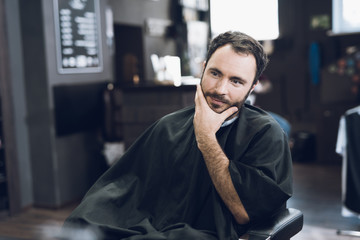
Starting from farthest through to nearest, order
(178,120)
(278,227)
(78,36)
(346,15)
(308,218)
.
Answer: (346,15)
(78,36)
(308,218)
(178,120)
(278,227)

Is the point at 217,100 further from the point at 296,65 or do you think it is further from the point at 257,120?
the point at 296,65

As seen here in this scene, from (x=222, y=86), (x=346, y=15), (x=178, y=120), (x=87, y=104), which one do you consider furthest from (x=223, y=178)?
(x=346, y=15)

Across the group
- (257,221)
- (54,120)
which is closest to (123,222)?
(257,221)

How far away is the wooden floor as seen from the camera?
3357mm

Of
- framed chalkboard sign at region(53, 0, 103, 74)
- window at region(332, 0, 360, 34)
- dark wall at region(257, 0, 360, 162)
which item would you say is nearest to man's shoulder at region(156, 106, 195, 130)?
framed chalkboard sign at region(53, 0, 103, 74)

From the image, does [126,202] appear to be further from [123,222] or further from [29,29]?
[29,29]

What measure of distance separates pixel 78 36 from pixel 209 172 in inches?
117

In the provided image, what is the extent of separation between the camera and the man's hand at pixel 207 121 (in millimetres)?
1550

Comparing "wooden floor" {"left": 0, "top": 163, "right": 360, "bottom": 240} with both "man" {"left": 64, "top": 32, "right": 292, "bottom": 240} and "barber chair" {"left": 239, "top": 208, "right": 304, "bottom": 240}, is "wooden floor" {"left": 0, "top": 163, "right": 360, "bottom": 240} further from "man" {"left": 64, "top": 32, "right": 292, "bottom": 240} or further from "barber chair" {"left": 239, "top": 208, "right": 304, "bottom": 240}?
"barber chair" {"left": 239, "top": 208, "right": 304, "bottom": 240}

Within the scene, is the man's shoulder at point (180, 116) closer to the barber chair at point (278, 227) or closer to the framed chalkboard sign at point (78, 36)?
the barber chair at point (278, 227)

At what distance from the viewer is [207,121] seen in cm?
157

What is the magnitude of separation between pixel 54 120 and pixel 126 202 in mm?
2419

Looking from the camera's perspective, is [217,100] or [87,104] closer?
[217,100]

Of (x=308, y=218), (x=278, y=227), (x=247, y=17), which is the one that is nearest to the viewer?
(x=278, y=227)
